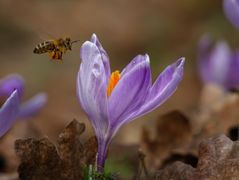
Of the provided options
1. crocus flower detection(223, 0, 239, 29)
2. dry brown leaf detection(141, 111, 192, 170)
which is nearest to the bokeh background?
dry brown leaf detection(141, 111, 192, 170)

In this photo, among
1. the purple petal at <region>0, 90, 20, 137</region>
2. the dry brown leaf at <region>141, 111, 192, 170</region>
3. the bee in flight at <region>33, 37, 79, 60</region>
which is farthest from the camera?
the dry brown leaf at <region>141, 111, 192, 170</region>

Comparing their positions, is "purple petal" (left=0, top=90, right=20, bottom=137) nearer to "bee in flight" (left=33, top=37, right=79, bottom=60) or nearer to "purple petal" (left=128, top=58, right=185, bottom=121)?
"purple petal" (left=128, top=58, right=185, bottom=121)

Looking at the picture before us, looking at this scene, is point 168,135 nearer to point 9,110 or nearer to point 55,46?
point 55,46

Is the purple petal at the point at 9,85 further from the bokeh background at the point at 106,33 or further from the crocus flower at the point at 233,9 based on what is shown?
the bokeh background at the point at 106,33

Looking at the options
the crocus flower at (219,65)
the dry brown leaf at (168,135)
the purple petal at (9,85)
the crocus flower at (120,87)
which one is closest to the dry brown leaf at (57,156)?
the crocus flower at (120,87)

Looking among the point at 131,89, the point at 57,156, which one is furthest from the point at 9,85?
the point at 131,89

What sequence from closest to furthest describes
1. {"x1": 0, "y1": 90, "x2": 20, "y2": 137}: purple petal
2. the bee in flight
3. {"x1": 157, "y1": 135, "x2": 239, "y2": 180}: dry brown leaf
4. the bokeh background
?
{"x1": 0, "y1": 90, "x2": 20, "y2": 137}: purple petal → {"x1": 157, "y1": 135, "x2": 239, "y2": 180}: dry brown leaf → the bee in flight → the bokeh background
